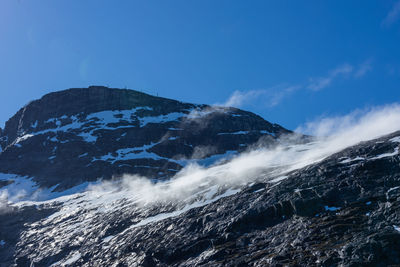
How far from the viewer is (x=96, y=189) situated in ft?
389

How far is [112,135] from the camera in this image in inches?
6324

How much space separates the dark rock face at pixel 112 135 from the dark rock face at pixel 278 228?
167 feet

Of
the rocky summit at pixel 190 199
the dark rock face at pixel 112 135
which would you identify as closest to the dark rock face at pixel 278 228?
the rocky summit at pixel 190 199

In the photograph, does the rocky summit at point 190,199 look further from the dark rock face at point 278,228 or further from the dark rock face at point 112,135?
the dark rock face at point 112,135

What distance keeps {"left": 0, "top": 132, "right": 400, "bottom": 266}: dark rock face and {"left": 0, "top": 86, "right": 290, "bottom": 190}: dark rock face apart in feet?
167

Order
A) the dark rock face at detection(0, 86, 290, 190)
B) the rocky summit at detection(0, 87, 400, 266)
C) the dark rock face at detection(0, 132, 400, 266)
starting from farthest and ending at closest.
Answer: the dark rock face at detection(0, 86, 290, 190) → the rocky summit at detection(0, 87, 400, 266) → the dark rock face at detection(0, 132, 400, 266)

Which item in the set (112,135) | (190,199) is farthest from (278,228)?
(112,135)

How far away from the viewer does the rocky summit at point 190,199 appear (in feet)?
139

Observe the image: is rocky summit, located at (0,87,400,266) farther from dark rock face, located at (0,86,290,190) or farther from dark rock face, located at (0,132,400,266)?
dark rock face, located at (0,86,290,190)

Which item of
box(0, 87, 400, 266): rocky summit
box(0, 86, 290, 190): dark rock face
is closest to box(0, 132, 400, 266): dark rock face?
box(0, 87, 400, 266): rocky summit

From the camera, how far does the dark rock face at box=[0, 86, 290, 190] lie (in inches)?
5463

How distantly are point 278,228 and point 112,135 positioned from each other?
12351 cm

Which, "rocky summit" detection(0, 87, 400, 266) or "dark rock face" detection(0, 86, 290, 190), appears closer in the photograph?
"rocky summit" detection(0, 87, 400, 266)

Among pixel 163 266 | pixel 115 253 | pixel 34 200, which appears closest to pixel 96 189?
pixel 34 200
